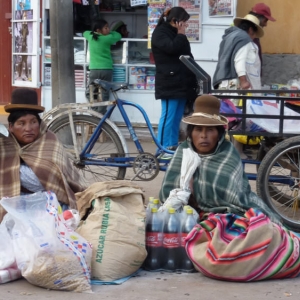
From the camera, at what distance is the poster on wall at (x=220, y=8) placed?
341 inches

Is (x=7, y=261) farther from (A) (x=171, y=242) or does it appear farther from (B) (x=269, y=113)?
(B) (x=269, y=113)

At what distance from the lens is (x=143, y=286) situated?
4.14 m

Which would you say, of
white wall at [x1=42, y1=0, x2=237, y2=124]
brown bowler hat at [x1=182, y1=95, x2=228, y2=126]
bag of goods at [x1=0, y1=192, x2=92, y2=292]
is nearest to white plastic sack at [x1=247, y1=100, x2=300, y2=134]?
brown bowler hat at [x1=182, y1=95, x2=228, y2=126]

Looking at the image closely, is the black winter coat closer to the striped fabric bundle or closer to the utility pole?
the utility pole

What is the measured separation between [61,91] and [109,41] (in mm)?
1610

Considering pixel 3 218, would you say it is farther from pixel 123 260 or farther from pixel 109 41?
pixel 109 41

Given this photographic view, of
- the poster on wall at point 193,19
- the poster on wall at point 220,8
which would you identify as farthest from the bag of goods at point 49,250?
the poster on wall at point 220,8

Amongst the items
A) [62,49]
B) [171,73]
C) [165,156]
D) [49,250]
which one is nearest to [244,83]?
[171,73]

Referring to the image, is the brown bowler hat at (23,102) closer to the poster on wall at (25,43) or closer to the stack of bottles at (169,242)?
the stack of bottles at (169,242)

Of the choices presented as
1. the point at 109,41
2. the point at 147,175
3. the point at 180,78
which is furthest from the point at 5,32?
the point at 147,175

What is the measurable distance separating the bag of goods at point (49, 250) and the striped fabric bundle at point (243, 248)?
26.2 inches

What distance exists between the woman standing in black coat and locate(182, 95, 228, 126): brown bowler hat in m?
2.09

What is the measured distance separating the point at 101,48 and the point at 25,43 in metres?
1.31

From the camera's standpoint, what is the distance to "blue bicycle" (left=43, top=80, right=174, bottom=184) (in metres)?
5.93
